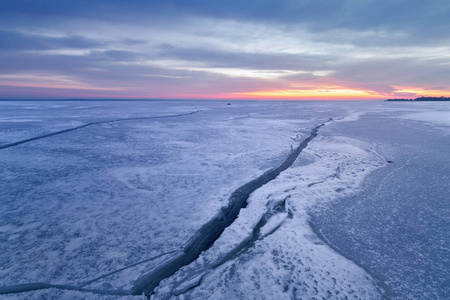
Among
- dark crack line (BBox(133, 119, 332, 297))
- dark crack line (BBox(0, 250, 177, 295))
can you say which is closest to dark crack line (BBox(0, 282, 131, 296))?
dark crack line (BBox(0, 250, 177, 295))

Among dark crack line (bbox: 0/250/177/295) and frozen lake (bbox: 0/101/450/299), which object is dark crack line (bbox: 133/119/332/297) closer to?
frozen lake (bbox: 0/101/450/299)

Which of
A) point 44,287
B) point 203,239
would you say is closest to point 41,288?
point 44,287

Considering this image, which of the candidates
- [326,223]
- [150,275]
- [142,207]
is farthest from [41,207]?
[326,223]

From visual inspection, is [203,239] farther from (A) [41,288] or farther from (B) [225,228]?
(A) [41,288]

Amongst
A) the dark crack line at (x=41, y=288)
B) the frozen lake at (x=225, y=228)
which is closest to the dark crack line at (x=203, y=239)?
the frozen lake at (x=225, y=228)

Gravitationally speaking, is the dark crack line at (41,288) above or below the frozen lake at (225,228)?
below

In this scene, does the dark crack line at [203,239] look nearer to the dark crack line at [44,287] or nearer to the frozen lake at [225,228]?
the frozen lake at [225,228]

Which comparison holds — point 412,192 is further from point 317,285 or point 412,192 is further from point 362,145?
point 362,145
